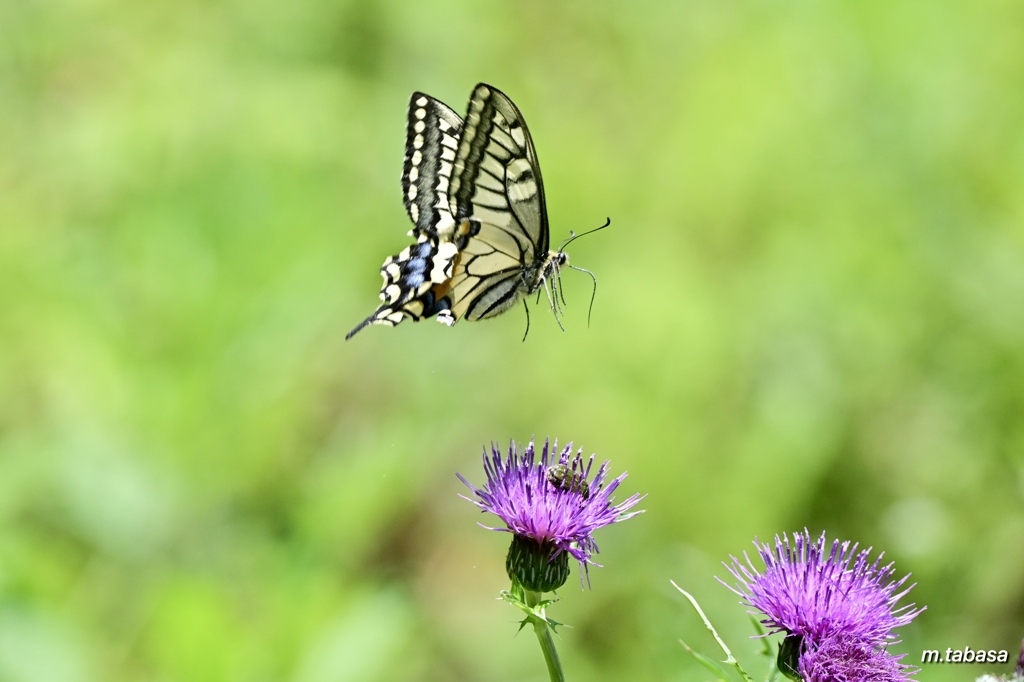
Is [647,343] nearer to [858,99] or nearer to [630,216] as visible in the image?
[630,216]

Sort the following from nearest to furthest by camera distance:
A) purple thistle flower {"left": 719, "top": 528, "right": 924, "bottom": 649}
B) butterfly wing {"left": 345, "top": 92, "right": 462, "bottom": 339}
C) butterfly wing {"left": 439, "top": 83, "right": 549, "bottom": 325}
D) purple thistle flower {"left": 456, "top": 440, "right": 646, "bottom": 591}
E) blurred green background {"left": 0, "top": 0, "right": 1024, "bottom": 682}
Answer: purple thistle flower {"left": 719, "top": 528, "right": 924, "bottom": 649}, purple thistle flower {"left": 456, "top": 440, "right": 646, "bottom": 591}, butterfly wing {"left": 439, "top": 83, "right": 549, "bottom": 325}, butterfly wing {"left": 345, "top": 92, "right": 462, "bottom": 339}, blurred green background {"left": 0, "top": 0, "right": 1024, "bottom": 682}

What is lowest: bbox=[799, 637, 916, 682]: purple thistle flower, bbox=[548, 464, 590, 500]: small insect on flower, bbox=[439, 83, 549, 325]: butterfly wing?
bbox=[799, 637, 916, 682]: purple thistle flower

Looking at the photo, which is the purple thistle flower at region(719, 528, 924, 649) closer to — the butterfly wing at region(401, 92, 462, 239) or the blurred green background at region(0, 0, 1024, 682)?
the butterfly wing at region(401, 92, 462, 239)

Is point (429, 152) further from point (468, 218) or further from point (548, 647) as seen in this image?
point (548, 647)

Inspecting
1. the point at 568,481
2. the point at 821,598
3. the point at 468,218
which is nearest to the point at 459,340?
the point at 468,218

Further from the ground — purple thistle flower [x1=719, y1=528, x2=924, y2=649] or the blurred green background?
the blurred green background

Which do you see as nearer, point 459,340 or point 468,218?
point 468,218

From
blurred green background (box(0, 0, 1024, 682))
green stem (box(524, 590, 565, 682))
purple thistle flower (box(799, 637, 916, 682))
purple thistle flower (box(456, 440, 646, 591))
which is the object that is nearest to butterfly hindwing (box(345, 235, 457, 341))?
purple thistle flower (box(456, 440, 646, 591))
